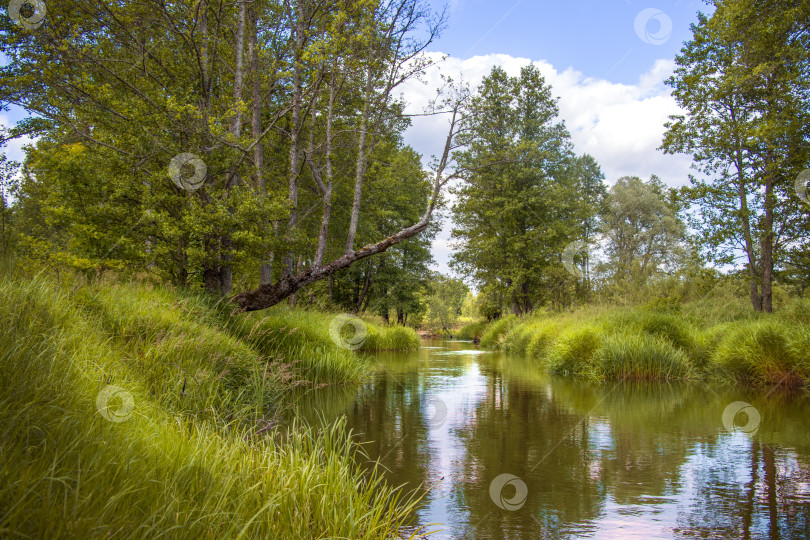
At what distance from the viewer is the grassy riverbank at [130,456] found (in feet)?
6.82

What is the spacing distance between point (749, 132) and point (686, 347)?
7.82m

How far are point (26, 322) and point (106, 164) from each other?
23.4 feet

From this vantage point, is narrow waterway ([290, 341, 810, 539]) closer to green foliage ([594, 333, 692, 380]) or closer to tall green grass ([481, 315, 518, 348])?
green foliage ([594, 333, 692, 380])

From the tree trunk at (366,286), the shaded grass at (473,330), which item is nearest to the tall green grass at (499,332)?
the tree trunk at (366,286)

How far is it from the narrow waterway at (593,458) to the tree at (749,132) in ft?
34.8

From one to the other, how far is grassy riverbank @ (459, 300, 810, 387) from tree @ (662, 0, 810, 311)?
15.3ft

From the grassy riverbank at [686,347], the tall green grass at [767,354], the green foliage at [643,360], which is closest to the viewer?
the tall green grass at [767,354]

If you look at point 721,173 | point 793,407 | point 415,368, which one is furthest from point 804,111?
point 415,368

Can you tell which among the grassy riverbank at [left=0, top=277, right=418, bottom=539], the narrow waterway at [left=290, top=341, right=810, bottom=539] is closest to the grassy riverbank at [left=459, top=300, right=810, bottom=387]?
the narrow waterway at [left=290, top=341, right=810, bottom=539]

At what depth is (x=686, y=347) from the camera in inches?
480

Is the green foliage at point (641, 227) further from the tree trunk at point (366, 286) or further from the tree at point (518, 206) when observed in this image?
the tree trunk at point (366, 286)

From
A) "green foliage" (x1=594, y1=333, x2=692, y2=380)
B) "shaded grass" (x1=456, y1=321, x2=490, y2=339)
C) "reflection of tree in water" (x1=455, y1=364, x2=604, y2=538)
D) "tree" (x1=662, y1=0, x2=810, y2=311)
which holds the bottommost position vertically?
"shaded grass" (x1=456, y1=321, x2=490, y2=339)

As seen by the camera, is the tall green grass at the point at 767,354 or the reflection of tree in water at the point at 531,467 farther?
the tall green grass at the point at 767,354

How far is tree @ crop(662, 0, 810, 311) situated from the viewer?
15148 millimetres
